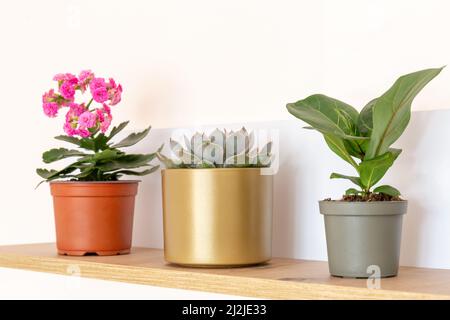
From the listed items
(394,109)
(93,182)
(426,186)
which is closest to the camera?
(394,109)

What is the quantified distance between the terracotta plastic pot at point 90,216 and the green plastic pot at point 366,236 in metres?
0.46

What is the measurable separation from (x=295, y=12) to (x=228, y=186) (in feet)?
1.09

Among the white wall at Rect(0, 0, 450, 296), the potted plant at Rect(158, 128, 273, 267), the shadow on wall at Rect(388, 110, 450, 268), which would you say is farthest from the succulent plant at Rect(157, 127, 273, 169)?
the shadow on wall at Rect(388, 110, 450, 268)

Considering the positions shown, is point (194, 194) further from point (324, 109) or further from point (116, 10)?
point (116, 10)

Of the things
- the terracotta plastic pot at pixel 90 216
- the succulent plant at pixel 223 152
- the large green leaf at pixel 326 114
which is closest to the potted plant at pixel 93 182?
the terracotta plastic pot at pixel 90 216

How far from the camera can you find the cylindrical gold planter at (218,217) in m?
1.12

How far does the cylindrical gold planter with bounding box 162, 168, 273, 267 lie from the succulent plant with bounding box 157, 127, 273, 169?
16 millimetres

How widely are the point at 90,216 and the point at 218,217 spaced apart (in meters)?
0.29

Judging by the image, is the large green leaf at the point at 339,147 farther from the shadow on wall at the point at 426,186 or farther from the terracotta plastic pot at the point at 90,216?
the terracotta plastic pot at the point at 90,216

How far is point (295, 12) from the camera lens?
126 centimetres

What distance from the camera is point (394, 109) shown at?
0.96m

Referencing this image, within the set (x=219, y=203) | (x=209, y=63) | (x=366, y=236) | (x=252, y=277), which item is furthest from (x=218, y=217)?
(x=209, y=63)

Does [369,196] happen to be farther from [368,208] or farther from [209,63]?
[209,63]
